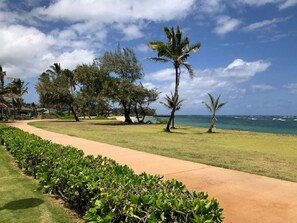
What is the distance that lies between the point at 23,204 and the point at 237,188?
4379mm

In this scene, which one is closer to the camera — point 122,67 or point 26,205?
point 26,205

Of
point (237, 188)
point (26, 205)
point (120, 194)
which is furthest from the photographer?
point (237, 188)

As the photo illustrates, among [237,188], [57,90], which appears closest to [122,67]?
[57,90]

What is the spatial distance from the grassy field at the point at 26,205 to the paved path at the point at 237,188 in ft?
9.06

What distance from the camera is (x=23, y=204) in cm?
630

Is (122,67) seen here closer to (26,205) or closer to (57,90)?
(57,90)

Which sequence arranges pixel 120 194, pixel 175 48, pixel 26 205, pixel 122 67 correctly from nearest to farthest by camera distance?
pixel 120 194, pixel 26 205, pixel 175 48, pixel 122 67

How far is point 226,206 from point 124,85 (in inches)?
1480

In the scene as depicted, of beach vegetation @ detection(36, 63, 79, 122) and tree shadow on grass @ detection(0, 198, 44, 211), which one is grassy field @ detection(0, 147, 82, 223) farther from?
beach vegetation @ detection(36, 63, 79, 122)

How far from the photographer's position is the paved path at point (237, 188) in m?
5.30

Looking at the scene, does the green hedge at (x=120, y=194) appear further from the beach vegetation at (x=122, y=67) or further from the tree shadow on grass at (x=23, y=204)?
the beach vegetation at (x=122, y=67)

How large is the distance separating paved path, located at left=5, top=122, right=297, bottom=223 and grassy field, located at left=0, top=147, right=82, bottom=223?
2.76 m

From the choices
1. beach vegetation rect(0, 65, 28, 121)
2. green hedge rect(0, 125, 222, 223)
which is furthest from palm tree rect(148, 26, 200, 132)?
green hedge rect(0, 125, 222, 223)

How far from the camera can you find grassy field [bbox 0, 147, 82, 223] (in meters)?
5.52
